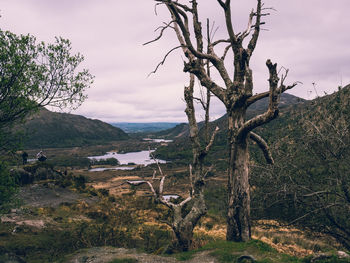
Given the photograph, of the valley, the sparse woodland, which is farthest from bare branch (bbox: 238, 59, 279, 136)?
the valley

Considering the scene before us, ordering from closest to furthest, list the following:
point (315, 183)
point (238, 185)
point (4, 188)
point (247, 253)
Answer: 1. point (247, 253)
2. point (238, 185)
3. point (4, 188)
4. point (315, 183)

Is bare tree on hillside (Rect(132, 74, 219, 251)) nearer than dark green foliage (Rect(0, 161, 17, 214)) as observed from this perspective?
Yes

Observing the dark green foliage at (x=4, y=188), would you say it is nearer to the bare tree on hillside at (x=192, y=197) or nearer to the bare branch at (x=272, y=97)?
the bare tree on hillside at (x=192, y=197)

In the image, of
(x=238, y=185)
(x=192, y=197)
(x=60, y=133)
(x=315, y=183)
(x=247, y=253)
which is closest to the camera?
(x=247, y=253)

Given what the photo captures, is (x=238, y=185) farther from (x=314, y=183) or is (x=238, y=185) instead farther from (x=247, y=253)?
(x=314, y=183)

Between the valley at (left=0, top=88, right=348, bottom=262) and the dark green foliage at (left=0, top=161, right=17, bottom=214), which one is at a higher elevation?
the dark green foliage at (left=0, top=161, right=17, bottom=214)

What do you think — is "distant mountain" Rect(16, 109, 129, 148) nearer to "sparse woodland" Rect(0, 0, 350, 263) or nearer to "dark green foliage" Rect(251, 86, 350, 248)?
"sparse woodland" Rect(0, 0, 350, 263)

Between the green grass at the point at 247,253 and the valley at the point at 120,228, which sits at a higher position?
the green grass at the point at 247,253

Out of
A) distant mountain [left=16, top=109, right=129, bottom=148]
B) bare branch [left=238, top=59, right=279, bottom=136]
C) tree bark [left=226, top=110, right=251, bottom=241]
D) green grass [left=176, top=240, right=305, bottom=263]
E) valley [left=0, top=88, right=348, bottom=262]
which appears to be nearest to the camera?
bare branch [left=238, top=59, right=279, bottom=136]

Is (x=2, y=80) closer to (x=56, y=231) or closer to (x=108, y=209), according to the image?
(x=56, y=231)

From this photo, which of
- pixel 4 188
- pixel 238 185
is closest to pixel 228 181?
pixel 238 185

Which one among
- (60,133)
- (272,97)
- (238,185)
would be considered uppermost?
(272,97)

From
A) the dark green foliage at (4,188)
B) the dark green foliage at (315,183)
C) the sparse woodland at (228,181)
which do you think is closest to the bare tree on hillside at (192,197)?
the sparse woodland at (228,181)

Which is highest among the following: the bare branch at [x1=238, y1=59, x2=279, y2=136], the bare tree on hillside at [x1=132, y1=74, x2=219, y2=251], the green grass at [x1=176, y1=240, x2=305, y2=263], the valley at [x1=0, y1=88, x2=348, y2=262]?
the bare branch at [x1=238, y1=59, x2=279, y2=136]
